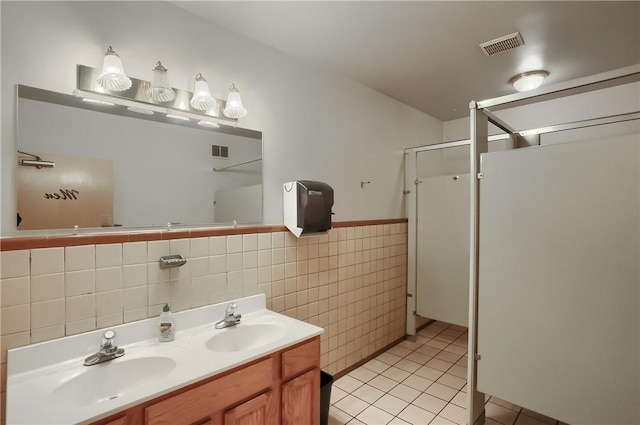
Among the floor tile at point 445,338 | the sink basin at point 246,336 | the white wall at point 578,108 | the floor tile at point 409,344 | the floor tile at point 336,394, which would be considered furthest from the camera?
the floor tile at point 445,338

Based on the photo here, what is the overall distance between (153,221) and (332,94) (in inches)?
68.8

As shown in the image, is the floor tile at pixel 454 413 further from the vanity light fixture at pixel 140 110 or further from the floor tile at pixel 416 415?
the vanity light fixture at pixel 140 110

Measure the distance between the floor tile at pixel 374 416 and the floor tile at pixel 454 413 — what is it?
398mm

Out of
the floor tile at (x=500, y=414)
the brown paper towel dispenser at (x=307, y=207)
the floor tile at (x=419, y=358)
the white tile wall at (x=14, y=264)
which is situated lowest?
the floor tile at (x=500, y=414)

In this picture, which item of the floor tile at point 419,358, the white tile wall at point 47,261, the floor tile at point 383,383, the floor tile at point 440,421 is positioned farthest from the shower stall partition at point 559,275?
the white tile wall at point 47,261

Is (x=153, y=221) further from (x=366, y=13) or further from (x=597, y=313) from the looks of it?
(x=597, y=313)

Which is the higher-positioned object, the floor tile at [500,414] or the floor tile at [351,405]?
the floor tile at [351,405]

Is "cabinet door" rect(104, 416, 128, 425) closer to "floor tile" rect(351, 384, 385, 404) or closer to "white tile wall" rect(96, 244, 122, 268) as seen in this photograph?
"white tile wall" rect(96, 244, 122, 268)

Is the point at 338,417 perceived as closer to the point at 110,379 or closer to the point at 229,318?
the point at 229,318

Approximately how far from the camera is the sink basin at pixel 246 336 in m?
1.66

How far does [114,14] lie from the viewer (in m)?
1.48

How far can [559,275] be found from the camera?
1.54 metres

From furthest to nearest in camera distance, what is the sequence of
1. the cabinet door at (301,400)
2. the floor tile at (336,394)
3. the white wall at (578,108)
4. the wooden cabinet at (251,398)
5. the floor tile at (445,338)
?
the floor tile at (445,338) → the white wall at (578,108) → the floor tile at (336,394) → the cabinet door at (301,400) → the wooden cabinet at (251,398)

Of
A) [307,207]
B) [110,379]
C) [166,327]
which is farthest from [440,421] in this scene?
[110,379]
